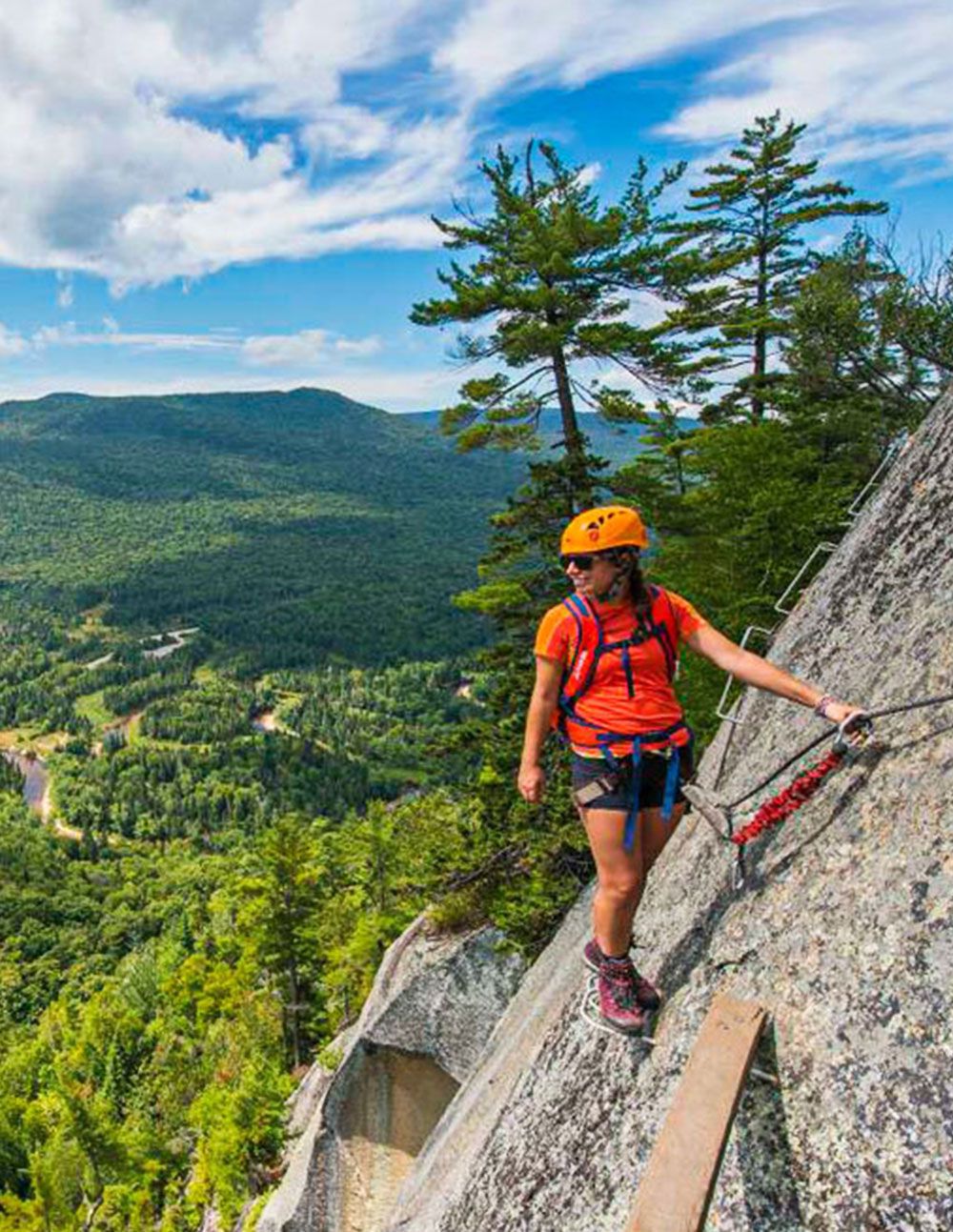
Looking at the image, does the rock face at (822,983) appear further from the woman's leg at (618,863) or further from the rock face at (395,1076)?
the rock face at (395,1076)

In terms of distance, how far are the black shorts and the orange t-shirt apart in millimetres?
118

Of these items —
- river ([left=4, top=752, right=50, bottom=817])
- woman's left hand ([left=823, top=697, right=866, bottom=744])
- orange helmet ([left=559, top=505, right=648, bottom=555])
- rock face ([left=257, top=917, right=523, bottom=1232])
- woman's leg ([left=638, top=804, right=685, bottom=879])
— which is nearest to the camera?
woman's left hand ([left=823, top=697, right=866, bottom=744])

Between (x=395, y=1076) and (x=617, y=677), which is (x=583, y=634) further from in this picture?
(x=395, y=1076)

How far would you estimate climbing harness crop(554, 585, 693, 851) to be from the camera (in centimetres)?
496

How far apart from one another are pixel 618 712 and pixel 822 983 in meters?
1.91

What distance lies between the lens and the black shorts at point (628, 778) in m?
4.95

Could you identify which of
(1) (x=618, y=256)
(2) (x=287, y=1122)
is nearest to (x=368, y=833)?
(2) (x=287, y=1122)

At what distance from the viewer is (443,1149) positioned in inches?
383

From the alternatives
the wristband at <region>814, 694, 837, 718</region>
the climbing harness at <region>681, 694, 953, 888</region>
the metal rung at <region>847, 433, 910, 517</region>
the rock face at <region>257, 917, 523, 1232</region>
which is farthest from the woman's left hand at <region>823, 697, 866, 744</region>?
the rock face at <region>257, 917, 523, 1232</region>

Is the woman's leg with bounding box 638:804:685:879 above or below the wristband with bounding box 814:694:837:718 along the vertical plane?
below

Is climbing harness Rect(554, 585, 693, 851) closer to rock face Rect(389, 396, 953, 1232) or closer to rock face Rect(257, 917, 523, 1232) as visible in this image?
rock face Rect(389, 396, 953, 1232)

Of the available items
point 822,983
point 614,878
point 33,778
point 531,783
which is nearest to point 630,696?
point 531,783

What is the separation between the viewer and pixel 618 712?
16.5 ft

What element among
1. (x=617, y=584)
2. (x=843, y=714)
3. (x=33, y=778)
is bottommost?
(x=33, y=778)
